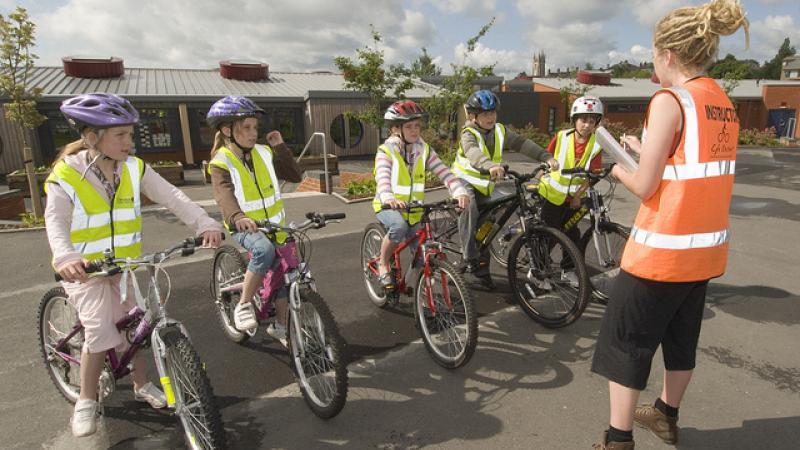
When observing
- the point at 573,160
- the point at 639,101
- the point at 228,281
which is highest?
the point at 639,101

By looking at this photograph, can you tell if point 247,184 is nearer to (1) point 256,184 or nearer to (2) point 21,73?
(1) point 256,184

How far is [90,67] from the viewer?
68.1ft

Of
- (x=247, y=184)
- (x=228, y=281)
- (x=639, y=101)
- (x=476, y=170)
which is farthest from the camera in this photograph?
(x=639, y=101)

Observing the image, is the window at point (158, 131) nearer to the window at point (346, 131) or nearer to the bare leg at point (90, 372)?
the window at point (346, 131)

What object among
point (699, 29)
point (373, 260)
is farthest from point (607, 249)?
point (699, 29)

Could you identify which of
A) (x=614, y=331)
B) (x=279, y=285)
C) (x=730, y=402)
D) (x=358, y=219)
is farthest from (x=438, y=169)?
(x=358, y=219)

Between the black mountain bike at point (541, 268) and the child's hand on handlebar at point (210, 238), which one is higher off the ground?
the child's hand on handlebar at point (210, 238)

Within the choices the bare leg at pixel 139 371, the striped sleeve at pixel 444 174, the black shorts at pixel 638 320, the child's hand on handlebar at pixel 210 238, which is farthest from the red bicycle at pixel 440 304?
the bare leg at pixel 139 371

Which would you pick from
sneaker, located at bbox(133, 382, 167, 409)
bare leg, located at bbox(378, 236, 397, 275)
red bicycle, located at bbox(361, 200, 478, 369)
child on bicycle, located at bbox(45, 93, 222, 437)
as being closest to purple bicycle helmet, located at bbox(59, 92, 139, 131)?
child on bicycle, located at bbox(45, 93, 222, 437)

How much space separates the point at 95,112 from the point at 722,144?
10.9 feet

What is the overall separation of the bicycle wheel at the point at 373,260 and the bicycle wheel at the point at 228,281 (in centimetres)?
140

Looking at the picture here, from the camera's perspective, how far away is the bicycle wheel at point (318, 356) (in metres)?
2.89

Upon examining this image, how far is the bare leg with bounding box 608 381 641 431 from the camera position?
92.1 inches

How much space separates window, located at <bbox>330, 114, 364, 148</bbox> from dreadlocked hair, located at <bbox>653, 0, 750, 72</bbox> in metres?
21.2
